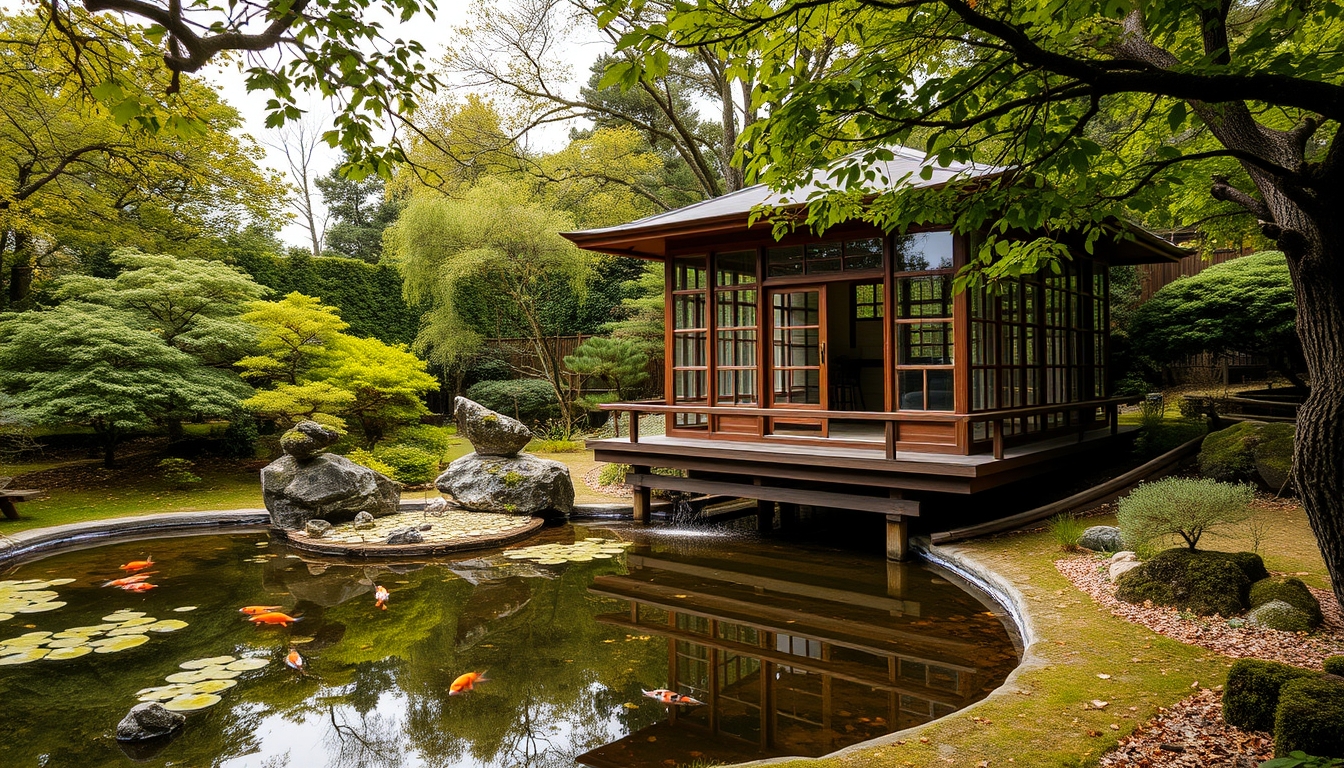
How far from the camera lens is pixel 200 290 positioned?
1103 cm

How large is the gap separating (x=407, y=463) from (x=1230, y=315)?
11.5 meters

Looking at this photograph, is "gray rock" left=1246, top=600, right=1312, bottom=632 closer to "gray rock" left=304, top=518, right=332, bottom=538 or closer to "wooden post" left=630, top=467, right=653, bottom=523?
"wooden post" left=630, top=467, right=653, bottom=523

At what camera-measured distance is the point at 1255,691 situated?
3.09 m

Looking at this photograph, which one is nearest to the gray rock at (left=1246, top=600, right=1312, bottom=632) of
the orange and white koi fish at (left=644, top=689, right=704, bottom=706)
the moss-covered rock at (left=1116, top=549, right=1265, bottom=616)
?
the moss-covered rock at (left=1116, top=549, right=1265, bottom=616)

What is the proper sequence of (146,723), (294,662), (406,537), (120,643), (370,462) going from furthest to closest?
(370,462) → (406,537) → (120,643) → (294,662) → (146,723)

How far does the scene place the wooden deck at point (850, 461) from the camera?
6836 millimetres

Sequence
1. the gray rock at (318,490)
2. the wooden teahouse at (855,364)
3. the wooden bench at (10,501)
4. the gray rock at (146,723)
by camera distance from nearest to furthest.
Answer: the gray rock at (146,723) < the wooden teahouse at (855,364) < the wooden bench at (10,501) < the gray rock at (318,490)

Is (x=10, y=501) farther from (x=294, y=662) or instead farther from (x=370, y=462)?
(x=294, y=662)

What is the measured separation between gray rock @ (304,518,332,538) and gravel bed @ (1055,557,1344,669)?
7.22m

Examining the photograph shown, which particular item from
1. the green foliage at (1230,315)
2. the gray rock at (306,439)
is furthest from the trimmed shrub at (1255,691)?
the green foliage at (1230,315)

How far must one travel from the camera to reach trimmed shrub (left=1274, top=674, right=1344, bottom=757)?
2631 millimetres

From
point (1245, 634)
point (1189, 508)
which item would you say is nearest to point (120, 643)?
point (1245, 634)

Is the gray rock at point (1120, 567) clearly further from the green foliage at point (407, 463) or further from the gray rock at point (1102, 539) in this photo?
the green foliage at point (407, 463)

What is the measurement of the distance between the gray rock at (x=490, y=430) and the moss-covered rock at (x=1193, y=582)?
6.69 m
